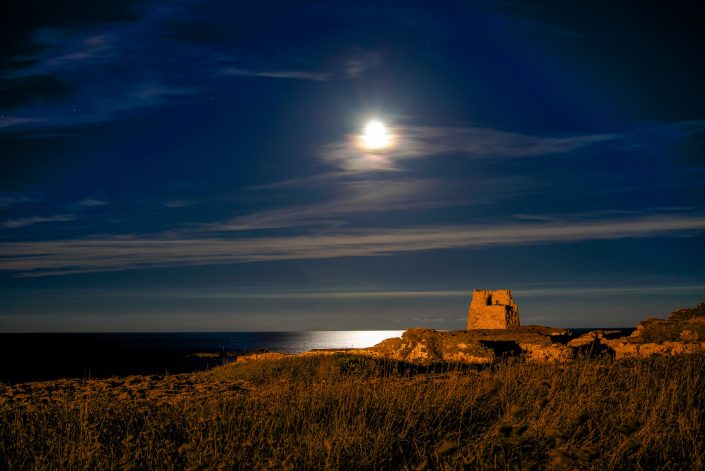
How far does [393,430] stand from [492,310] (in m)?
46.6

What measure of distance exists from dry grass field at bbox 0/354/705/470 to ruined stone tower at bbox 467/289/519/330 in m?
41.1

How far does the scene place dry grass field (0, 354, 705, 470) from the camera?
18.1 feet

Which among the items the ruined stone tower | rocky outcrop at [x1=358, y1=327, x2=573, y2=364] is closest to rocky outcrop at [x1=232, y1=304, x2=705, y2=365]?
rocky outcrop at [x1=358, y1=327, x2=573, y2=364]

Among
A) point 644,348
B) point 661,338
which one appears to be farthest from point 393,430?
point 661,338

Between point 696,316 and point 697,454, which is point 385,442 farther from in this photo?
point 696,316

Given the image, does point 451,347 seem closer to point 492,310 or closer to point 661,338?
point 661,338

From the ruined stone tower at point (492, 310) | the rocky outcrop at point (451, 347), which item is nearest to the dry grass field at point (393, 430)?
the rocky outcrop at point (451, 347)

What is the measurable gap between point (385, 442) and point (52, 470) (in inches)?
151

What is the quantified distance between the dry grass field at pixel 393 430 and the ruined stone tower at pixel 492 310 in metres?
41.1

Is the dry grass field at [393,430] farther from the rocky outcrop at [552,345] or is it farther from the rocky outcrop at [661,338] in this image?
the rocky outcrop at [552,345]

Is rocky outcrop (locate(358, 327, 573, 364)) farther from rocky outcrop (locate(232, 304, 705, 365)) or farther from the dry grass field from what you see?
the dry grass field

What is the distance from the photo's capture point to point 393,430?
7.45 meters

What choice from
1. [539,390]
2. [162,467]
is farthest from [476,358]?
[162,467]

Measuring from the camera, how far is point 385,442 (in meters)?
6.40
